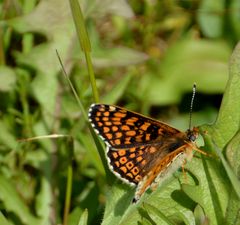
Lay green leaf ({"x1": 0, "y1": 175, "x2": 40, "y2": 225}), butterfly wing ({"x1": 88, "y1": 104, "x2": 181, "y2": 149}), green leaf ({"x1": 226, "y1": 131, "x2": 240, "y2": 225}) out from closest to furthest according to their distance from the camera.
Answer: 1. green leaf ({"x1": 226, "y1": 131, "x2": 240, "y2": 225})
2. butterfly wing ({"x1": 88, "y1": 104, "x2": 181, "y2": 149})
3. green leaf ({"x1": 0, "y1": 175, "x2": 40, "y2": 225})

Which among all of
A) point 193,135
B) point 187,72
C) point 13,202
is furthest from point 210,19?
point 13,202

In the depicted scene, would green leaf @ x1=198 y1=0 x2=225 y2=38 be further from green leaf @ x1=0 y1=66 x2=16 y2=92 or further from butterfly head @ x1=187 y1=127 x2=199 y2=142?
butterfly head @ x1=187 y1=127 x2=199 y2=142

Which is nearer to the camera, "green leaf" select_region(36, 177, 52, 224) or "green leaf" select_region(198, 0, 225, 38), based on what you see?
"green leaf" select_region(36, 177, 52, 224)

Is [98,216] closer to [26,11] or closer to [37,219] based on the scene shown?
[37,219]

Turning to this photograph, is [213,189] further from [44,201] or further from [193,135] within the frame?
[44,201]

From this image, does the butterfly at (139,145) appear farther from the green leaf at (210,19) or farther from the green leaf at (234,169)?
the green leaf at (210,19)

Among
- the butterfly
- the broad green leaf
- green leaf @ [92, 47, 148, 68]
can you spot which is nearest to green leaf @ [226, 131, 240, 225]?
the broad green leaf

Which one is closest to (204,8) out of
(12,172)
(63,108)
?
(63,108)

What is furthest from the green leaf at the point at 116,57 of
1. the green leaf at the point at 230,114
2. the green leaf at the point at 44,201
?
the green leaf at the point at 230,114
